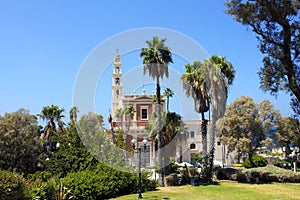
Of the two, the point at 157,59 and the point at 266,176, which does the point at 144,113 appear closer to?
the point at 157,59

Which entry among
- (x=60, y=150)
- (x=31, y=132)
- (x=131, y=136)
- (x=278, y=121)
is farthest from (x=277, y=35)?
(x=131, y=136)

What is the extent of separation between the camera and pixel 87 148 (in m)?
20.0

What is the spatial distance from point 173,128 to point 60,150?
335 inches

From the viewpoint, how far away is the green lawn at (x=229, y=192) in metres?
18.3

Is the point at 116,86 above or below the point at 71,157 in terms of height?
above

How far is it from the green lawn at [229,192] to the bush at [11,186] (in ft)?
24.9

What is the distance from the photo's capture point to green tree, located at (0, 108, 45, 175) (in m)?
29.7

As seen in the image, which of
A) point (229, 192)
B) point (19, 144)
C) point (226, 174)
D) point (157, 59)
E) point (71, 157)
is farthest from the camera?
point (19, 144)

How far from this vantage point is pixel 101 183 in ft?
60.0

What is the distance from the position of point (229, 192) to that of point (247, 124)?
30.2 ft

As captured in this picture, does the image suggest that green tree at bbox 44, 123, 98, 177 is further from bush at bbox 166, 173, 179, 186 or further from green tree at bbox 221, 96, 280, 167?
green tree at bbox 221, 96, 280, 167

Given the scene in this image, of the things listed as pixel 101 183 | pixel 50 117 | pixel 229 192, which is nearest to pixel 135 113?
pixel 50 117

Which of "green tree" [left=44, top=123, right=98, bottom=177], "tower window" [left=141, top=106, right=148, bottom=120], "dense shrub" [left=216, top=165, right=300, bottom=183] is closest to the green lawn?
"dense shrub" [left=216, top=165, right=300, bottom=183]

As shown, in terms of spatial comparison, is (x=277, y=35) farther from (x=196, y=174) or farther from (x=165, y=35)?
(x=196, y=174)
